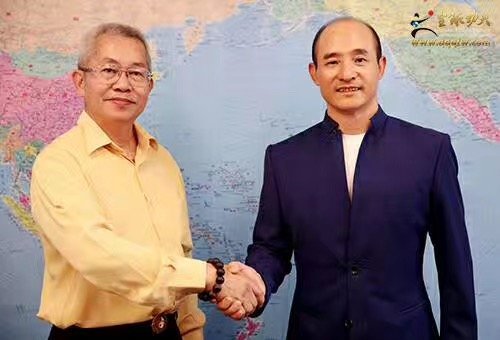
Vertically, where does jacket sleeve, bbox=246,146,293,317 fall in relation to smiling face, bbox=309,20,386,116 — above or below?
below

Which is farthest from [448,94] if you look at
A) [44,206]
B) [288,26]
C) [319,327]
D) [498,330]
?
[44,206]

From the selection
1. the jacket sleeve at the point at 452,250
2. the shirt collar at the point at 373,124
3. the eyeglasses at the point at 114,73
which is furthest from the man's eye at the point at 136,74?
the jacket sleeve at the point at 452,250

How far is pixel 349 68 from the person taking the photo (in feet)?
4.99

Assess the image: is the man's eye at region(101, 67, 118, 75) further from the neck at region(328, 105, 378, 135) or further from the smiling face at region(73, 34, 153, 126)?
the neck at region(328, 105, 378, 135)

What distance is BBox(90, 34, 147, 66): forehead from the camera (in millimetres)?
1508

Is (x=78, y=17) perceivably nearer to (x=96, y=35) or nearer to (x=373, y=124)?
(x=96, y=35)

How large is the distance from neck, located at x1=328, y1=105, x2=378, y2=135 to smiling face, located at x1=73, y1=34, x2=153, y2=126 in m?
0.56

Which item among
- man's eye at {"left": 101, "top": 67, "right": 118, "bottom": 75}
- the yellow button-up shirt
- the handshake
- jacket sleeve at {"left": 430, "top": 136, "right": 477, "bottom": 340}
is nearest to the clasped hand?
the handshake

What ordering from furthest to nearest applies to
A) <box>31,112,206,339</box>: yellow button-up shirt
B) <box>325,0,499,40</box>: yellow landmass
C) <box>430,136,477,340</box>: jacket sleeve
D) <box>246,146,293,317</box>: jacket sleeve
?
<box>325,0,499,40</box>: yellow landmass → <box>246,146,293,317</box>: jacket sleeve → <box>430,136,477,340</box>: jacket sleeve → <box>31,112,206,339</box>: yellow button-up shirt

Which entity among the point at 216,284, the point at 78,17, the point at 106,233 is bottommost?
the point at 216,284

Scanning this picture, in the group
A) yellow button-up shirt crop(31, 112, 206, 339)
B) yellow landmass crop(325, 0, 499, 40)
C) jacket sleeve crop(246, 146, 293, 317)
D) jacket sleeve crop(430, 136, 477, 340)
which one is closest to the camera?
yellow button-up shirt crop(31, 112, 206, 339)

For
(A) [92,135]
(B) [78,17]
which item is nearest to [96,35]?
(A) [92,135]

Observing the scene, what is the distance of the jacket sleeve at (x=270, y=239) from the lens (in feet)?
5.40

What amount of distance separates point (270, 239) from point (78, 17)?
3.73ft
